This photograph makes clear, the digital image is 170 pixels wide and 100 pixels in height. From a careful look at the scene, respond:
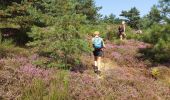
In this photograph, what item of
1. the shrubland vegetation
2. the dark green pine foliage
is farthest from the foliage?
the dark green pine foliage

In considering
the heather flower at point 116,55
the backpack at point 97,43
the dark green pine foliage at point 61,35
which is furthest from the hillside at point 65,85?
the heather flower at point 116,55

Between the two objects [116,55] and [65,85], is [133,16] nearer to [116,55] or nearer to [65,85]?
[116,55]

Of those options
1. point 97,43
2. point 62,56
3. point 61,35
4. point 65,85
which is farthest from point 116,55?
point 65,85

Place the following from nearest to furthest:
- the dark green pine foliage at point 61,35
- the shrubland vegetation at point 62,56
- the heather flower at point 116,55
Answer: the shrubland vegetation at point 62,56 → the dark green pine foliage at point 61,35 → the heather flower at point 116,55

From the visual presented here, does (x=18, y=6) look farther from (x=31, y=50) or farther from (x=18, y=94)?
(x=18, y=94)

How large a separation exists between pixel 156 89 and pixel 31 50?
6.53 metres

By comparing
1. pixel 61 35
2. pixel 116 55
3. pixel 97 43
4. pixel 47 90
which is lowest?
pixel 116 55

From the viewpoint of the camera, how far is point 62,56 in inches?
672

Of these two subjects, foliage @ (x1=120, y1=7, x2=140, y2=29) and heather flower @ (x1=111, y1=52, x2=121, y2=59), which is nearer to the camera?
heather flower @ (x1=111, y1=52, x2=121, y2=59)

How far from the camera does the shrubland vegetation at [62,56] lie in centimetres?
1188

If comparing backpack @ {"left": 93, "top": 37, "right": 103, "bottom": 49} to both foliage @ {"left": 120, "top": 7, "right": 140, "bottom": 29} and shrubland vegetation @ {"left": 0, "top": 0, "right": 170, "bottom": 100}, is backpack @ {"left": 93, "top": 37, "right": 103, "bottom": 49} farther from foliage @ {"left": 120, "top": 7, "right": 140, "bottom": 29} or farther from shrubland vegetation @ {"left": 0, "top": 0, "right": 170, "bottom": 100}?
foliage @ {"left": 120, "top": 7, "right": 140, "bottom": 29}

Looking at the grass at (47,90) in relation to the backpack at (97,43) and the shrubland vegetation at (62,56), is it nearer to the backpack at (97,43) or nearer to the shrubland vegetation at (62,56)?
the shrubland vegetation at (62,56)

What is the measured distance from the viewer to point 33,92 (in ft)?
35.7

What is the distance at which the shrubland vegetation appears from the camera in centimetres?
1188
